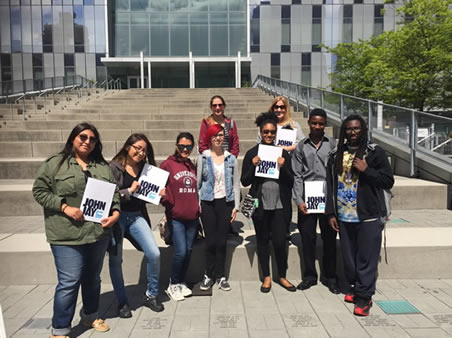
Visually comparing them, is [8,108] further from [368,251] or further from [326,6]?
[326,6]

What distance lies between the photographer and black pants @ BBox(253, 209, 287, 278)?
450 centimetres

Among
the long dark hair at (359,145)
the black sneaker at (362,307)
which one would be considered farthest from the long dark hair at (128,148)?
the black sneaker at (362,307)

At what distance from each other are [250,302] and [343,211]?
5.00 ft

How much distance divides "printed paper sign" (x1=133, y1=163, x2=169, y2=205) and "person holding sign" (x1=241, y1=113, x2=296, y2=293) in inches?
42.1

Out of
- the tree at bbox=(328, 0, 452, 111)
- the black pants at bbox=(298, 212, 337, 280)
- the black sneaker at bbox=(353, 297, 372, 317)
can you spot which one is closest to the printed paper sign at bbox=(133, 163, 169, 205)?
the black pants at bbox=(298, 212, 337, 280)

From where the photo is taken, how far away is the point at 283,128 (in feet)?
18.3

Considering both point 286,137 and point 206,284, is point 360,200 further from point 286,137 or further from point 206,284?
point 206,284

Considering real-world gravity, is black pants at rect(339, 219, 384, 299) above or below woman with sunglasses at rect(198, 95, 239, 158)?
below

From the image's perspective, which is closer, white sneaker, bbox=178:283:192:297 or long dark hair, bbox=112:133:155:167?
long dark hair, bbox=112:133:155:167

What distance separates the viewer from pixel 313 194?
14.5 feet

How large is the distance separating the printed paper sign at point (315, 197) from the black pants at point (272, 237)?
350 mm

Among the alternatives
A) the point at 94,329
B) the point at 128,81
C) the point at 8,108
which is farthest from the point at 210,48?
the point at 94,329

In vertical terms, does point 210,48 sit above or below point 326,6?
below

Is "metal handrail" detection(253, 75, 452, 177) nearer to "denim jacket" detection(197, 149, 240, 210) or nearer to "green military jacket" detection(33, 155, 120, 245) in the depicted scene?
"denim jacket" detection(197, 149, 240, 210)
